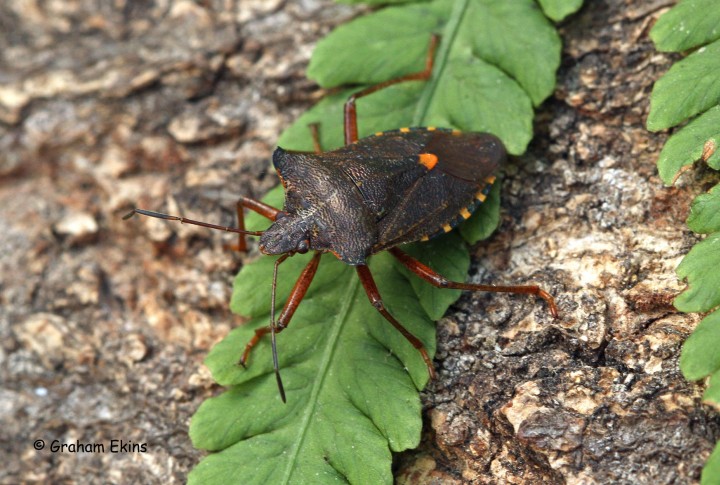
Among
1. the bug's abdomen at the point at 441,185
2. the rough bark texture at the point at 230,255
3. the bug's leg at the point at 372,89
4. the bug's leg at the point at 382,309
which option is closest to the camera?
the rough bark texture at the point at 230,255

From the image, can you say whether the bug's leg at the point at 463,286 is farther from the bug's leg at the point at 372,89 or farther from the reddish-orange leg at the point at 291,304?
the bug's leg at the point at 372,89

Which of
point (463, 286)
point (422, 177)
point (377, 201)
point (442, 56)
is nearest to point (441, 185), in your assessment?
point (422, 177)

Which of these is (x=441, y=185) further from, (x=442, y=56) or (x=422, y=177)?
(x=442, y=56)

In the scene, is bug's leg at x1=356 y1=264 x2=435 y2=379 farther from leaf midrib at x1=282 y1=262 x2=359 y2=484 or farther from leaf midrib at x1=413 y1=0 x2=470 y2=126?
leaf midrib at x1=413 y1=0 x2=470 y2=126

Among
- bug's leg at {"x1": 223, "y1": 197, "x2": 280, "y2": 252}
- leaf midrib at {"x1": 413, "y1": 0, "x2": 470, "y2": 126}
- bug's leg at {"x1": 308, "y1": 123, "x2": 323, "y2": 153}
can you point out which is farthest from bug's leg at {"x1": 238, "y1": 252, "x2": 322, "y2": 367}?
leaf midrib at {"x1": 413, "y1": 0, "x2": 470, "y2": 126}

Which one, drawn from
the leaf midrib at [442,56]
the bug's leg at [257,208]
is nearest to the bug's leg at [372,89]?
the leaf midrib at [442,56]
